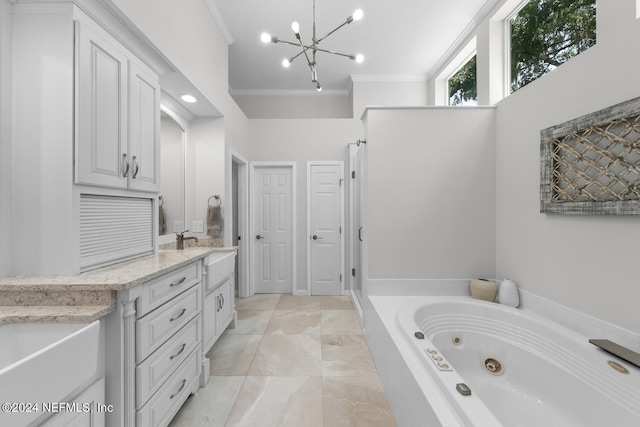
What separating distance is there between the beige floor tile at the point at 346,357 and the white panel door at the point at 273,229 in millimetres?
1521

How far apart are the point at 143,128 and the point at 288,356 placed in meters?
1.99

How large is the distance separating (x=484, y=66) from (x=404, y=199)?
1.57 m

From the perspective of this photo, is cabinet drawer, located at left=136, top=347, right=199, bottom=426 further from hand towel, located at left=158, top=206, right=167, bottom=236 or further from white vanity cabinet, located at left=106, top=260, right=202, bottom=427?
hand towel, located at left=158, top=206, right=167, bottom=236

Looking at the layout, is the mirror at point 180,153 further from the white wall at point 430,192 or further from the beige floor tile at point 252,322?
the white wall at point 430,192

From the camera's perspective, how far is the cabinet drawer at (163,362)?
1221 millimetres

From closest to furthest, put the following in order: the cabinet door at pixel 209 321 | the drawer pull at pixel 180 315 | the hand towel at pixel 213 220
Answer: the drawer pull at pixel 180 315 → the cabinet door at pixel 209 321 → the hand towel at pixel 213 220

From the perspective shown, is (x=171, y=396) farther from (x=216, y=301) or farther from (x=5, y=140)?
(x=5, y=140)

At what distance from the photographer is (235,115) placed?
3258mm

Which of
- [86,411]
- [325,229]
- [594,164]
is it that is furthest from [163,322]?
[325,229]

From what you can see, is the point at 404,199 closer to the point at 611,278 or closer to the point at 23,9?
the point at 611,278

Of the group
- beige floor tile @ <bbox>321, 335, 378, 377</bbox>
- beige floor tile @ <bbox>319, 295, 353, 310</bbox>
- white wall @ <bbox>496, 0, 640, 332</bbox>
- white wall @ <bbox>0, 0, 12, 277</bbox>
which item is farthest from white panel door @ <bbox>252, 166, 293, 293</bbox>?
white wall @ <bbox>0, 0, 12, 277</bbox>

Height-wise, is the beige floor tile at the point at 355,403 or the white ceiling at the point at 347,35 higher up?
the white ceiling at the point at 347,35

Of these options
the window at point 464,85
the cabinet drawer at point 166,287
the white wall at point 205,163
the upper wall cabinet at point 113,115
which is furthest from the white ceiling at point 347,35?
the cabinet drawer at point 166,287

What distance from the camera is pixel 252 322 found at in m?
2.93
